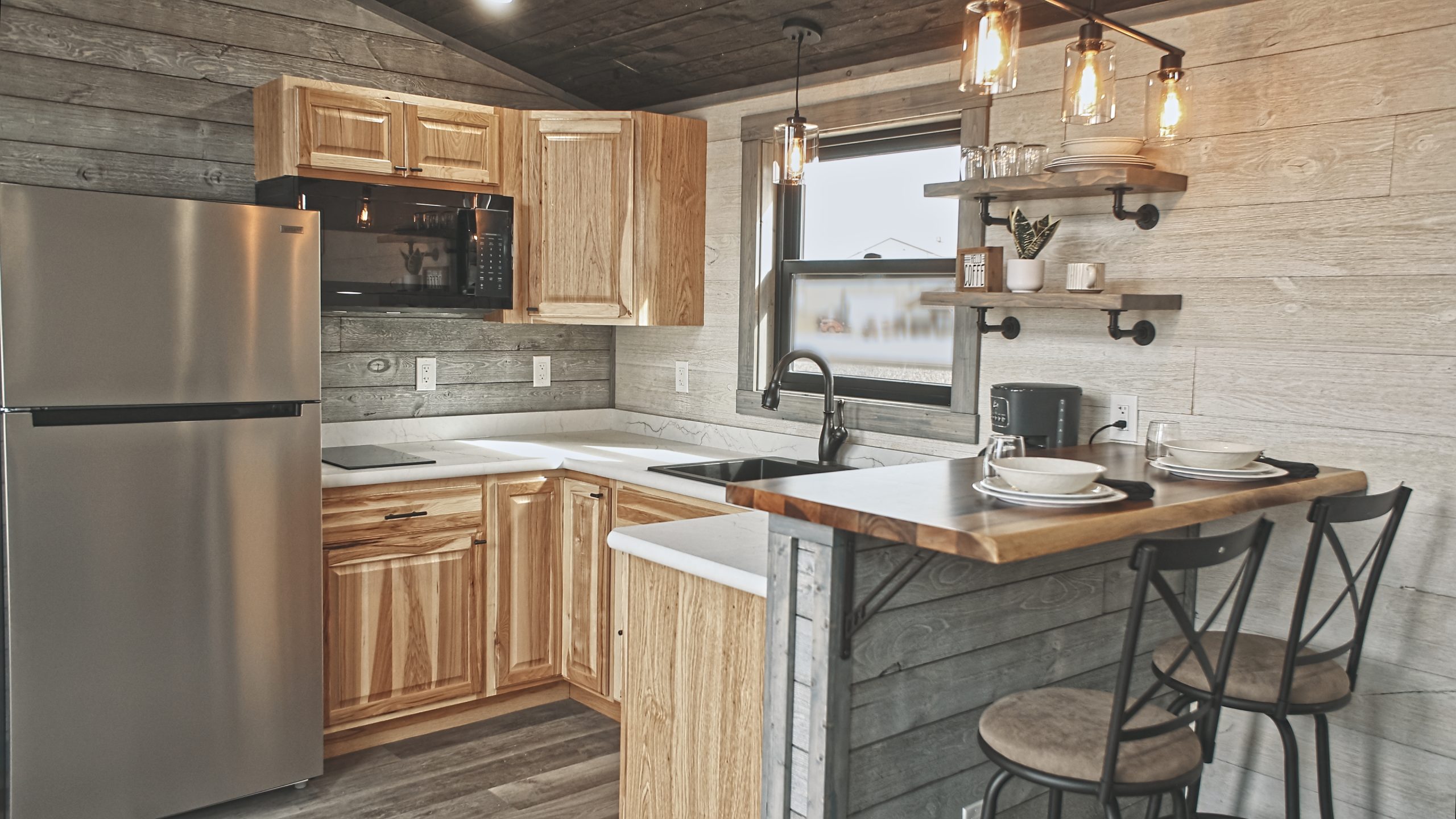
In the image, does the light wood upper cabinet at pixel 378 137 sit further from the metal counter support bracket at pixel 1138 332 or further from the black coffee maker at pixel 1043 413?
the metal counter support bracket at pixel 1138 332

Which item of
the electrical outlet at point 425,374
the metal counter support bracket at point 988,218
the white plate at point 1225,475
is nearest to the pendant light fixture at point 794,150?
the metal counter support bracket at point 988,218

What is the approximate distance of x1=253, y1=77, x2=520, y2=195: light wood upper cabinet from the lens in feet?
10.6

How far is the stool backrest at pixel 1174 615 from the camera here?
161 cm

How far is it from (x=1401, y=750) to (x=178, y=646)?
2829mm

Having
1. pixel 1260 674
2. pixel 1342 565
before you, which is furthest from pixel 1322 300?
pixel 1260 674

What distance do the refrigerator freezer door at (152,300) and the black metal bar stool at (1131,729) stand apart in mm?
2022

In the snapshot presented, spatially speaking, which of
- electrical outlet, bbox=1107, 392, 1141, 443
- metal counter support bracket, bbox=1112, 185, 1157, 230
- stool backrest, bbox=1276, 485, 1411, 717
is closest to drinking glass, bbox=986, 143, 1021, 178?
metal counter support bracket, bbox=1112, 185, 1157, 230

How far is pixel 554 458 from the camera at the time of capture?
360 cm

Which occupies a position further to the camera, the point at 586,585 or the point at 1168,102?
the point at 586,585

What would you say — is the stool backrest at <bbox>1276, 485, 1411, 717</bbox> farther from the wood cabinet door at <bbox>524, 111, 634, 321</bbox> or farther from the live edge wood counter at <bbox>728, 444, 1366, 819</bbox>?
the wood cabinet door at <bbox>524, 111, 634, 321</bbox>

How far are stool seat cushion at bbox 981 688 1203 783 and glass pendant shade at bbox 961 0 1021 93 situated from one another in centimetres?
108

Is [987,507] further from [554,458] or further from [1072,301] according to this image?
[554,458]

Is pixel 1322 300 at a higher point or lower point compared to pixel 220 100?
lower

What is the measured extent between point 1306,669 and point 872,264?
1.85 metres
